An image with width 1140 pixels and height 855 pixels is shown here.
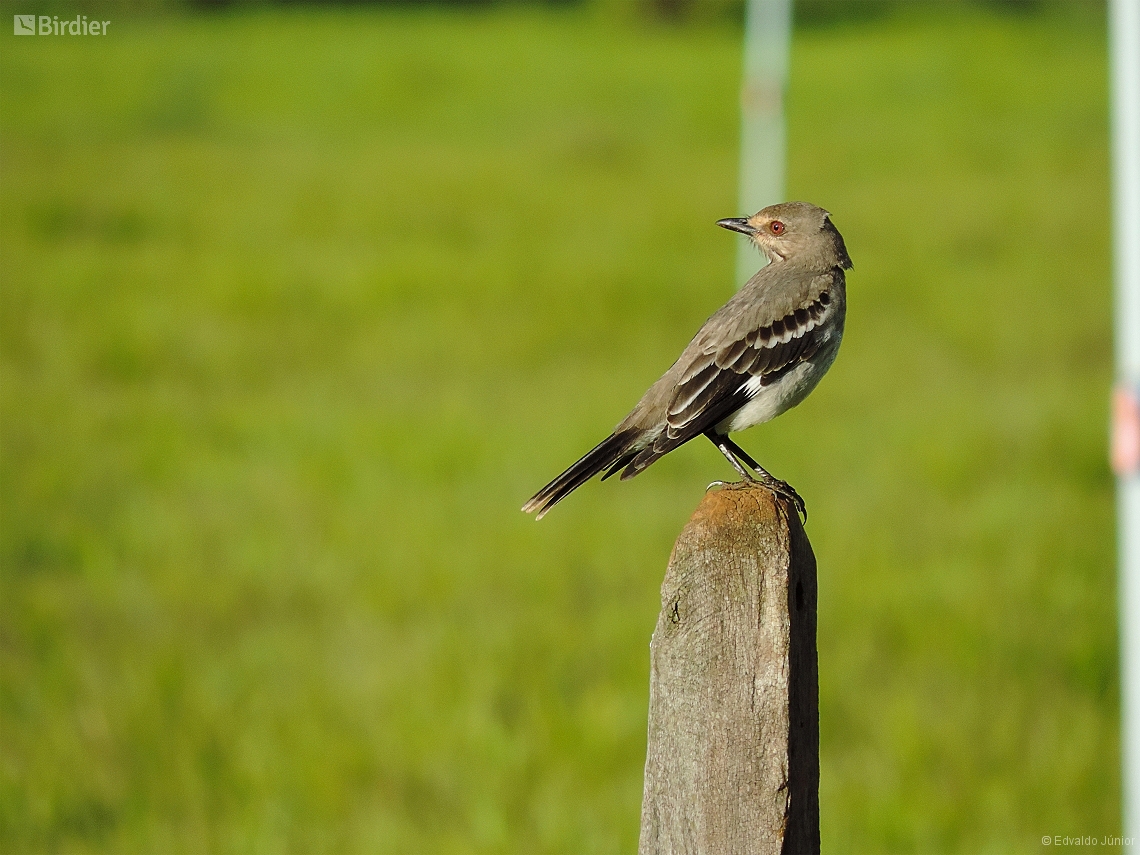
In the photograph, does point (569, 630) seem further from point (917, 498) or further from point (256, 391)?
point (256, 391)

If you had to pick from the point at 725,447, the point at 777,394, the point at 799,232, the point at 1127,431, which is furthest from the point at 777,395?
the point at 1127,431

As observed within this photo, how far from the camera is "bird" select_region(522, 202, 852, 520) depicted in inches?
153

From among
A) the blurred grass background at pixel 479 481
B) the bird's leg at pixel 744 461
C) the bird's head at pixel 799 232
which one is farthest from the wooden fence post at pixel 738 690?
the blurred grass background at pixel 479 481

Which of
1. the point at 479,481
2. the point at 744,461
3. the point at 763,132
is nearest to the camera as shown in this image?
the point at 744,461

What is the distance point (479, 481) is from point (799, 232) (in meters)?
7.39

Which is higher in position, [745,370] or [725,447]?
[745,370]

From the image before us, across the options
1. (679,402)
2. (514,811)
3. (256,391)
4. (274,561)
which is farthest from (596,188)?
(679,402)

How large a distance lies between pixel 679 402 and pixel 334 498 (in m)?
7.79

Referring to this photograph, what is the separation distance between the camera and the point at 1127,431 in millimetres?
6875

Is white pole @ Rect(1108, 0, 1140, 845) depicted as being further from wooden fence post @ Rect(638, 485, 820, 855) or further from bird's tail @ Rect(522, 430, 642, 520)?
wooden fence post @ Rect(638, 485, 820, 855)

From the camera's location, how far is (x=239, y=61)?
108 feet

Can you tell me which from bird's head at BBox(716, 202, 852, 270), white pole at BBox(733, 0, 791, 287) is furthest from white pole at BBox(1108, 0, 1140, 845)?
white pole at BBox(733, 0, 791, 287)

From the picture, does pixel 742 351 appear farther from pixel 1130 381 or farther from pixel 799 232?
pixel 1130 381

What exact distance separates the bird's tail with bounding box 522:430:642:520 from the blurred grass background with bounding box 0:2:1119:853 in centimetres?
294
